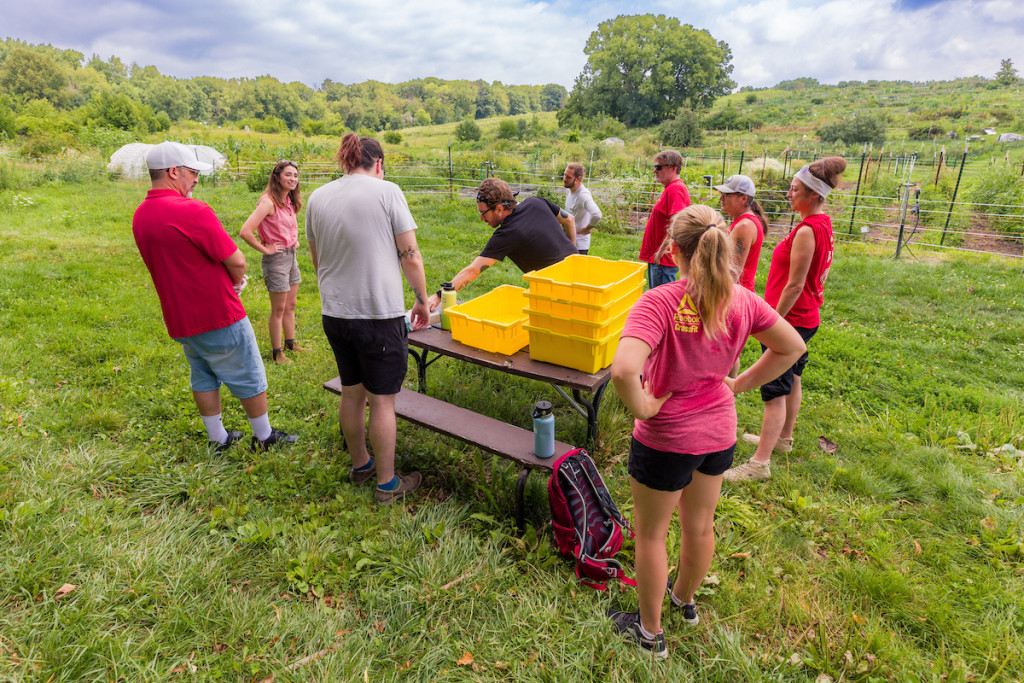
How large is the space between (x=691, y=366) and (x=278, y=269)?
445 centimetres

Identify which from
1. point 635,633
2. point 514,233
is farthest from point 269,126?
point 635,633

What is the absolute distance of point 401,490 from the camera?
3424 mm

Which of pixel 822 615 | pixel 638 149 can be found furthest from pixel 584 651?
pixel 638 149

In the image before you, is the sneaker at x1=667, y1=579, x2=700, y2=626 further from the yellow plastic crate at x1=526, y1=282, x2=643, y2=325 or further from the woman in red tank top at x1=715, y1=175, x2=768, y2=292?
the woman in red tank top at x1=715, y1=175, x2=768, y2=292

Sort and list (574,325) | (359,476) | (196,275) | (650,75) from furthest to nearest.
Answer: (650,75)
(359,476)
(574,325)
(196,275)

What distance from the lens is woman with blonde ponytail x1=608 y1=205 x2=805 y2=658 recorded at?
1.80 m

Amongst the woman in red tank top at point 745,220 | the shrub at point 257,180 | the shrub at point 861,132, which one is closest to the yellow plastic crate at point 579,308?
the woman in red tank top at point 745,220

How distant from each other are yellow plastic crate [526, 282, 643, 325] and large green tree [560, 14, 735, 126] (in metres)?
58.4

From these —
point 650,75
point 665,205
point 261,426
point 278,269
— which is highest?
point 650,75

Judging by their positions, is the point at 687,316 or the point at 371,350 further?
the point at 371,350

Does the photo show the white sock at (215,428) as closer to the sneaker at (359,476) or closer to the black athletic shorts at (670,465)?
the sneaker at (359,476)

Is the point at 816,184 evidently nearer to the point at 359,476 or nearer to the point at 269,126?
the point at 359,476

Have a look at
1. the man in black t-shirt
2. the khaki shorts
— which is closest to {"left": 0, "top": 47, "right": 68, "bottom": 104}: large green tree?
the khaki shorts

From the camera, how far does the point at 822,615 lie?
258 centimetres
